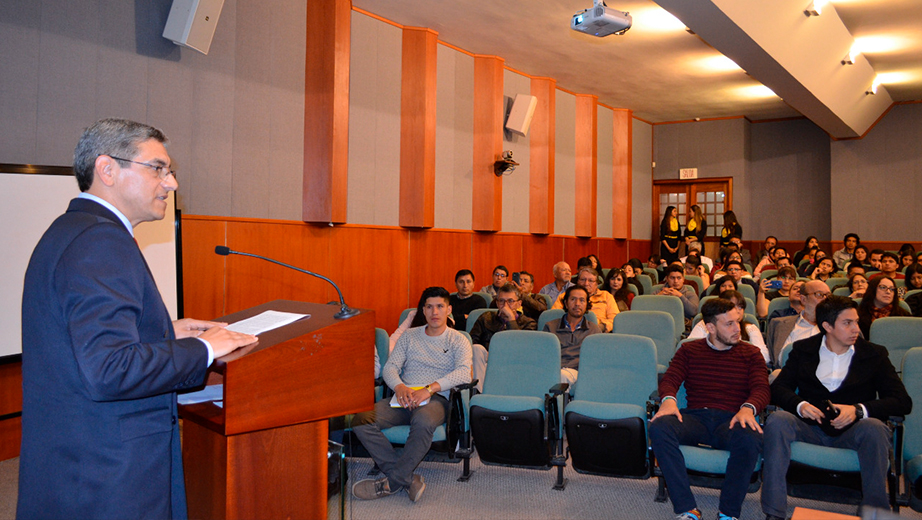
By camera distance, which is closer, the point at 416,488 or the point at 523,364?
the point at 416,488

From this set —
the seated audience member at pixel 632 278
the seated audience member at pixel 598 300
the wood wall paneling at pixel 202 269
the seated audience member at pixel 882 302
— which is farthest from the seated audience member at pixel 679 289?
the wood wall paneling at pixel 202 269

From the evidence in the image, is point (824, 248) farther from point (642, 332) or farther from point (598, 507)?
point (598, 507)

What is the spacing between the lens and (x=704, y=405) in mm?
3619

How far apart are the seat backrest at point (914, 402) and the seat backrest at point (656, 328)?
1.67 metres

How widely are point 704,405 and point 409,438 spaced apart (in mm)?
1735

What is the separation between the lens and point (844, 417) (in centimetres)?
319

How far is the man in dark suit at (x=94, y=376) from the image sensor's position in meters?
1.34

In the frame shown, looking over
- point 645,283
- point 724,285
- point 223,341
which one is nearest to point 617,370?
point 724,285

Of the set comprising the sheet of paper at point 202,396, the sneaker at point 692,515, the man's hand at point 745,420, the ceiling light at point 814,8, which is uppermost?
the ceiling light at point 814,8

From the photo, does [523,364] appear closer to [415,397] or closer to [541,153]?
[415,397]

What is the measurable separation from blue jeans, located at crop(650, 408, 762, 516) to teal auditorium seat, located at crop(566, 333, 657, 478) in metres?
0.17

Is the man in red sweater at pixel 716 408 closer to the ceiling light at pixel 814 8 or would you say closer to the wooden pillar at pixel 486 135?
the ceiling light at pixel 814 8

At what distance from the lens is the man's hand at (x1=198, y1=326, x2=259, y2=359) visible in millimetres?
1489

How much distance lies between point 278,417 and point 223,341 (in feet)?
0.88
